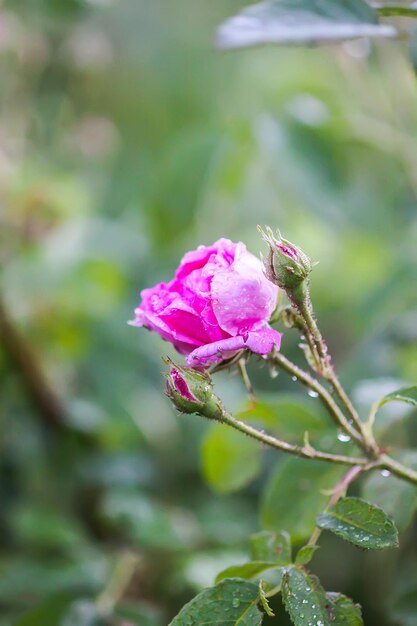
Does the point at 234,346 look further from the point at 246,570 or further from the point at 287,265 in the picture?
the point at 246,570

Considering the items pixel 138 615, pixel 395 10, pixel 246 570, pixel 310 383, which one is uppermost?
pixel 395 10

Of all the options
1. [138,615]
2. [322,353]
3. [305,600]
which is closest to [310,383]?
[322,353]

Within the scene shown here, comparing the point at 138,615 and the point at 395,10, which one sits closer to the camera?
the point at 395,10

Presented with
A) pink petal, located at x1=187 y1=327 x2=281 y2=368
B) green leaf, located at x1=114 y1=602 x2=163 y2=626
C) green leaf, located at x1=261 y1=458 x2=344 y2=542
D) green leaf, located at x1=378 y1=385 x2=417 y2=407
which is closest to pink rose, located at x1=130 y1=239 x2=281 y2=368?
pink petal, located at x1=187 y1=327 x2=281 y2=368

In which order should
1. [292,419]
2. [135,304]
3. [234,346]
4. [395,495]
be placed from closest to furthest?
[234,346] → [395,495] → [292,419] → [135,304]

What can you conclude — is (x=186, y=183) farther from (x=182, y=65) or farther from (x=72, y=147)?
(x=182, y=65)

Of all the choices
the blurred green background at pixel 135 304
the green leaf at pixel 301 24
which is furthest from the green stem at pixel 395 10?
the blurred green background at pixel 135 304

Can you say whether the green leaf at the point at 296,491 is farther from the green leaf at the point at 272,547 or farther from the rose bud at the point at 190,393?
the rose bud at the point at 190,393

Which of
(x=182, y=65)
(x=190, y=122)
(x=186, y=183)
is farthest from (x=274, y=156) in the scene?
(x=182, y=65)
